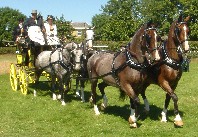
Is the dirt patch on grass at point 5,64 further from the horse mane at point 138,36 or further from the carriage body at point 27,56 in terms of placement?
the horse mane at point 138,36

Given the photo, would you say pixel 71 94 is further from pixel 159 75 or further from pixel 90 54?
pixel 159 75

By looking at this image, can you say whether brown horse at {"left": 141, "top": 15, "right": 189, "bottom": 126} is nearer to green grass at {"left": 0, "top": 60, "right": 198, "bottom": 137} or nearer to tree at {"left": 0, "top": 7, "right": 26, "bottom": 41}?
green grass at {"left": 0, "top": 60, "right": 198, "bottom": 137}

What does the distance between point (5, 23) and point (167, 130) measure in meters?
87.6

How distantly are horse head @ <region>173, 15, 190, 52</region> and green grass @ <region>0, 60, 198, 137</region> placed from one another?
7.30 feet

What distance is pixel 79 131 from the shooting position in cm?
971

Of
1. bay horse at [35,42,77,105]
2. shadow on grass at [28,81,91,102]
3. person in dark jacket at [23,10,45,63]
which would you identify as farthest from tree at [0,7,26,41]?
bay horse at [35,42,77,105]

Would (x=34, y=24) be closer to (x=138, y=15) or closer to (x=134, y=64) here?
(x=134, y=64)

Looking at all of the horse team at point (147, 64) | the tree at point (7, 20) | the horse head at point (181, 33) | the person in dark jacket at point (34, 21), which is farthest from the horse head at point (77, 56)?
the tree at point (7, 20)

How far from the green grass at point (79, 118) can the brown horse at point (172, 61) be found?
25.1 inches

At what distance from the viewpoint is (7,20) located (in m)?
95.6

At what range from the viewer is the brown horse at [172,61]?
31.3ft

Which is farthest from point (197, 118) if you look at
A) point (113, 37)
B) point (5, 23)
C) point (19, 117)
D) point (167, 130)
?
point (5, 23)

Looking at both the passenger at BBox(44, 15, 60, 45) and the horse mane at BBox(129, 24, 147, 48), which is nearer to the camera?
the horse mane at BBox(129, 24, 147, 48)

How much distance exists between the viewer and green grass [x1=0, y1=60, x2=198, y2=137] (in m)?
9.57
